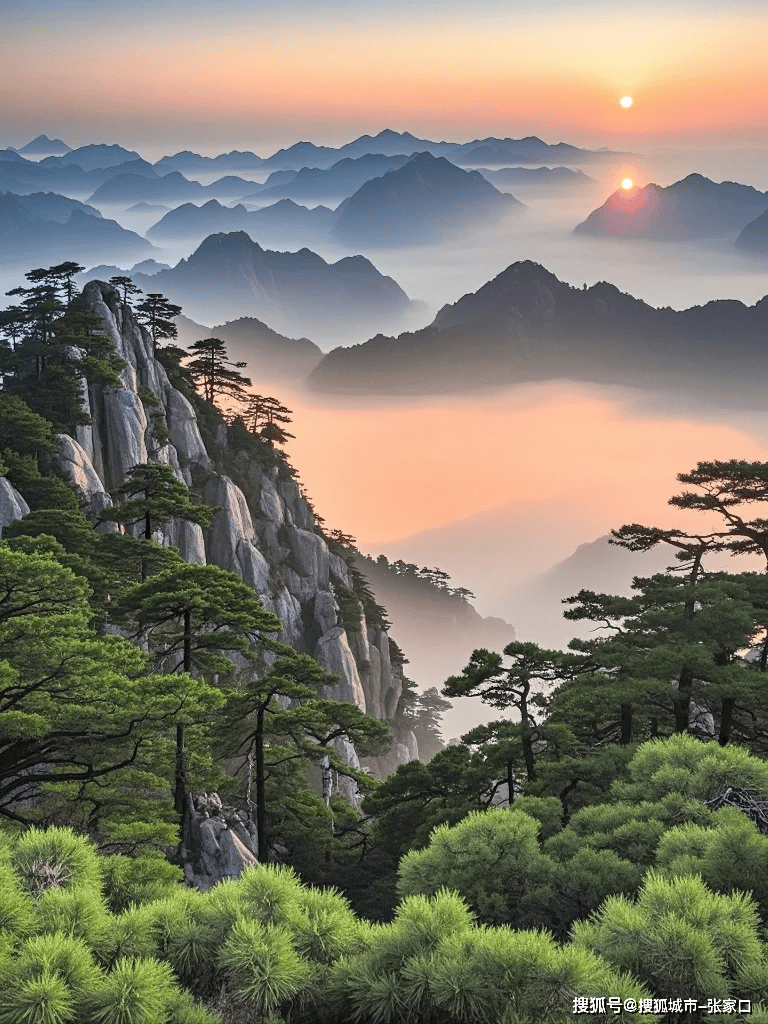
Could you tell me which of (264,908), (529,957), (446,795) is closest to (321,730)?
(446,795)

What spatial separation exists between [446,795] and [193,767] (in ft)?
26.1

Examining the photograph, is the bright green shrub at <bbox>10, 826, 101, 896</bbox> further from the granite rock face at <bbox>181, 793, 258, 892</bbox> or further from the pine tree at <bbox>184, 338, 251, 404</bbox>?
the pine tree at <bbox>184, 338, 251, 404</bbox>

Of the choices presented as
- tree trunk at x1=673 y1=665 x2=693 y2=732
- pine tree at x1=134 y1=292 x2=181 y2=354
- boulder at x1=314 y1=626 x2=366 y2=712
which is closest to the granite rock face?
tree trunk at x1=673 y1=665 x2=693 y2=732

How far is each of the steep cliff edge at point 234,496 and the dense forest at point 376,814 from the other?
1218 centimetres

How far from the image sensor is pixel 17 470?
40.5 metres

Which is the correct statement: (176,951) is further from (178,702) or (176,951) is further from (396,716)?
(396,716)

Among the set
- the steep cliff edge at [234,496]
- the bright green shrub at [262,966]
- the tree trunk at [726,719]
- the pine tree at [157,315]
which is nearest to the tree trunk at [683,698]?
the tree trunk at [726,719]

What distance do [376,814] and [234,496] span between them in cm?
3775

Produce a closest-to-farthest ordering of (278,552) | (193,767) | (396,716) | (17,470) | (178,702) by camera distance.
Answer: (178,702), (193,767), (17,470), (278,552), (396,716)

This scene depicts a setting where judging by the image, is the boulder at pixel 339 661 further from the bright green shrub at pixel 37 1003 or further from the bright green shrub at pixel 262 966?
the bright green shrub at pixel 37 1003

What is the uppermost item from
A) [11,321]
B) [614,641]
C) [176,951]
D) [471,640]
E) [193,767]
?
[11,321]

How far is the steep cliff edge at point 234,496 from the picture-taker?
55.7 meters

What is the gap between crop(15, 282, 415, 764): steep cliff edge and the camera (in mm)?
55656

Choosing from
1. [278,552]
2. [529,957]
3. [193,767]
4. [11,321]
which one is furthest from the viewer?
[278,552]
